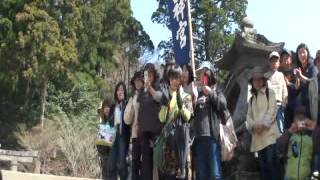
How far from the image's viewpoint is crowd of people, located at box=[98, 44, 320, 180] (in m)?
6.24

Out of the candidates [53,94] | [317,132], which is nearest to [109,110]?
[317,132]

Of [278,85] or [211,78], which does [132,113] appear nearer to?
[211,78]

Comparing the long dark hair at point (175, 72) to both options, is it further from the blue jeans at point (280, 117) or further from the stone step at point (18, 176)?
the stone step at point (18, 176)

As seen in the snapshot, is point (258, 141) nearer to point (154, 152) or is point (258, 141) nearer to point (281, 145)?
point (281, 145)

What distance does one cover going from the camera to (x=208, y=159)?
648 cm

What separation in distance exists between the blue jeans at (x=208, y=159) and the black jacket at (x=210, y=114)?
0.24 feet

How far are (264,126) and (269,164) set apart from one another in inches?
15.5

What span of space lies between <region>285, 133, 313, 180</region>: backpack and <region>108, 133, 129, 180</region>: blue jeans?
1980 mm

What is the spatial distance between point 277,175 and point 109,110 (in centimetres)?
232

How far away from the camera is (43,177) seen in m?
6.71

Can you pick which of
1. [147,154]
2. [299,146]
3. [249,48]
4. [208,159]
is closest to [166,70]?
[147,154]

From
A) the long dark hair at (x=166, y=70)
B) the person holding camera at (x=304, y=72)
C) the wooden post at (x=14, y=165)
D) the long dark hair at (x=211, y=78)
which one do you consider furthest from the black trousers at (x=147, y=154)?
the wooden post at (x=14, y=165)

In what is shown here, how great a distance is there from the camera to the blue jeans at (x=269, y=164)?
21.5 feet

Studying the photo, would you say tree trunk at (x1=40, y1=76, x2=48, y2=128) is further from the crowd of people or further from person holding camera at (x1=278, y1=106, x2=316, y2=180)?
person holding camera at (x1=278, y1=106, x2=316, y2=180)
